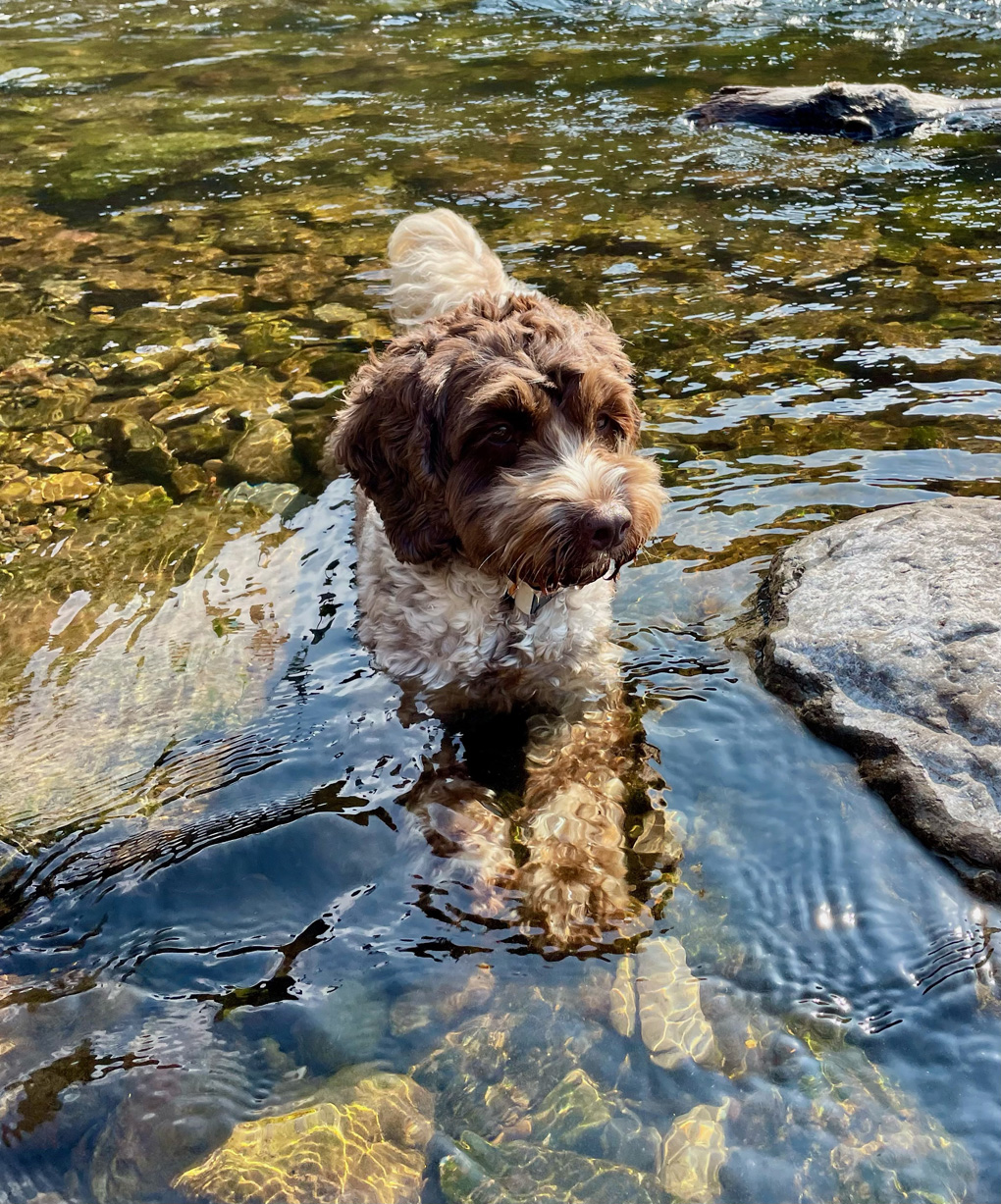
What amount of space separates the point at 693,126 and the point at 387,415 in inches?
343

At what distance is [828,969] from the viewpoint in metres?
3.39

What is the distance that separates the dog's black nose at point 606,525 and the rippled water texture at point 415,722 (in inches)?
38.8

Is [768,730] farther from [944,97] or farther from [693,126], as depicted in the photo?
[944,97]

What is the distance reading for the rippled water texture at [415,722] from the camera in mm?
3074

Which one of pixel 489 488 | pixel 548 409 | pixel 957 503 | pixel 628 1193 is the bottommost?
pixel 628 1193

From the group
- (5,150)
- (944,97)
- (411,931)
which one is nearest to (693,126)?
(944,97)

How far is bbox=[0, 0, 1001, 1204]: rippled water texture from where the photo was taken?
10.1 feet

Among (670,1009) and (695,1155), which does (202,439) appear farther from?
(695,1155)

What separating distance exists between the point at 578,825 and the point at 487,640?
0.94m

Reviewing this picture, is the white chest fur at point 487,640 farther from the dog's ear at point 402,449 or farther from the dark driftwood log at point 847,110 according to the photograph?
the dark driftwood log at point 847,110

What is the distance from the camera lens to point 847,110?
439 inches

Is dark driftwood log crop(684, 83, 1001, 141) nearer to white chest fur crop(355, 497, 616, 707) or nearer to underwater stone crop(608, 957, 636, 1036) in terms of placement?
white chest fur crop(355, 497, 616, 707)

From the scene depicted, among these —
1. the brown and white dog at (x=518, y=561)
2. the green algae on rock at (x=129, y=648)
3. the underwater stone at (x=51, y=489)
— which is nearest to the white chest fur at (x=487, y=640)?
the brown and white dog at (x=518, y=561)

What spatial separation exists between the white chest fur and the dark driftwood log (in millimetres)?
8535
